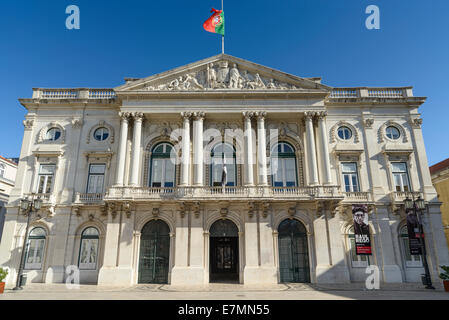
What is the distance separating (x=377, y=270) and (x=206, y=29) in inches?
858

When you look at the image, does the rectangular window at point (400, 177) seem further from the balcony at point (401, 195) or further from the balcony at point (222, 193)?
the balcony at point (222, 193)

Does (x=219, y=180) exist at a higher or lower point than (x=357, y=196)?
higher

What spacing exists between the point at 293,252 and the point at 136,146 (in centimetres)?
1340

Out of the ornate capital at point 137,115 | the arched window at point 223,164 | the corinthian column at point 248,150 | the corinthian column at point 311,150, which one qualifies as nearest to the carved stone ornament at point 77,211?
the ornate capital at point 137,115

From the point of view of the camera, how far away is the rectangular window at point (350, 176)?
72.2ft

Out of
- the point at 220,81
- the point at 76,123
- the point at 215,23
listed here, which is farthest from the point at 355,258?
the point at 76,123

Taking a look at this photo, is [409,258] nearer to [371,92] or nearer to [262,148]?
[262,148]

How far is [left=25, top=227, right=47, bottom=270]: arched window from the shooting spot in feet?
67.0

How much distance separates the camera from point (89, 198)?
69.2ft

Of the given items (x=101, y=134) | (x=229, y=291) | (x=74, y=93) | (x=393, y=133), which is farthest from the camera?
(x=74, y=93)

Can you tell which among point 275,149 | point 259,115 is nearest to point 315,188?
point 275,149

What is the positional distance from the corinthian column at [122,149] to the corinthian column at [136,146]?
0.69m

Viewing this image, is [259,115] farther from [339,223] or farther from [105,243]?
[105,243]

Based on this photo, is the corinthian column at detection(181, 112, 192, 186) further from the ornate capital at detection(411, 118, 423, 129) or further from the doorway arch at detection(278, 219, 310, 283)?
the ornate capital at detection(411, 118, 423, 129)
